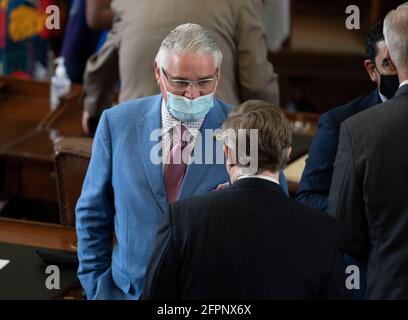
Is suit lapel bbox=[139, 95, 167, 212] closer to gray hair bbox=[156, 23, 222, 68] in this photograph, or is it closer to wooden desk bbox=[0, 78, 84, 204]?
gray hair bbox=[156, 23, 222, 68]

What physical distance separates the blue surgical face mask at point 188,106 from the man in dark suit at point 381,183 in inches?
15.7

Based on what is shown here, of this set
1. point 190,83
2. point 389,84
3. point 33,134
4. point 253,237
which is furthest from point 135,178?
point 33,134

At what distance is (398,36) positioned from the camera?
250 cm

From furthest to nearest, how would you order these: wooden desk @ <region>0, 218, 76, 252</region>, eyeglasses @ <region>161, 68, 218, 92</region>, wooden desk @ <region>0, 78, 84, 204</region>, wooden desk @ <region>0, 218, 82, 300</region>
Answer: wooden desk @ <region>0, 78, 84, 204</region> < wooden desk @ <region>0, 218, 76, 252</region> < wooden desk @ <region>0, 218, 82, 300</region> < eyeglasses @ <region>161, 68, 218, 92</region>

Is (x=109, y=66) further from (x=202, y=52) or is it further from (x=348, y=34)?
(x=348, y=34)

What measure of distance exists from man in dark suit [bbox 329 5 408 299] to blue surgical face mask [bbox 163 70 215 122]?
40cm

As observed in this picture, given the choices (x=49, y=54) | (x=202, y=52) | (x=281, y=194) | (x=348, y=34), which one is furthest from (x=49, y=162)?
(x=348, y=34)

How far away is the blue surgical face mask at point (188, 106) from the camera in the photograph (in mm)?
2580

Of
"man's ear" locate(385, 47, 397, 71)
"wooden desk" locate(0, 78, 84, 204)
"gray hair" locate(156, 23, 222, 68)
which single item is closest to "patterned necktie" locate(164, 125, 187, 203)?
"gray hair" locate(156, 23, 222, 68)

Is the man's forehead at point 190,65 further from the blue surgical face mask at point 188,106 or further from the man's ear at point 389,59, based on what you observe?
the man's ear at point 389,59

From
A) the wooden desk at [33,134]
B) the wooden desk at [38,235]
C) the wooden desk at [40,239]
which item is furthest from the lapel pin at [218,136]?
the wooden desk at [33,134]

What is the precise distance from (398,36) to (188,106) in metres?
0.62

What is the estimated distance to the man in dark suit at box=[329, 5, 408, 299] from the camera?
2.45 meters
